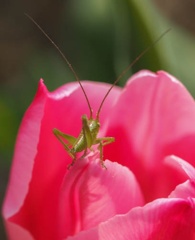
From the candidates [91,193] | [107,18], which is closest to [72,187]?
[91,193]

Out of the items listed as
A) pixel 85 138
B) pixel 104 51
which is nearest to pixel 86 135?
pixel 85 138

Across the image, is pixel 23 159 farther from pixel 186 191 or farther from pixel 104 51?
pixel 104 51

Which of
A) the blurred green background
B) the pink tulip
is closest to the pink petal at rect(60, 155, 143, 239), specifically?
the pink tulip

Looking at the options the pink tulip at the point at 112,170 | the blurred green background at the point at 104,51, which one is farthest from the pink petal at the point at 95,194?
the blurred green background at the point at 104,51

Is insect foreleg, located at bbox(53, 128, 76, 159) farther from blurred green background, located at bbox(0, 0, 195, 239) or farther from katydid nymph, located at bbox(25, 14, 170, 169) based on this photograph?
blurred green background, located at bbox(0, 0, 195, 239)

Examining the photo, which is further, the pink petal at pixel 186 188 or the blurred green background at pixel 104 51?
the blurred green background at pixel 104 51

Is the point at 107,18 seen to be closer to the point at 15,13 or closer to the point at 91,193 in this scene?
the point at 91,193

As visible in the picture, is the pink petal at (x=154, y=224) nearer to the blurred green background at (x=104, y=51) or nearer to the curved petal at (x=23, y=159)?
the curved petal at (x=23, y=159)
